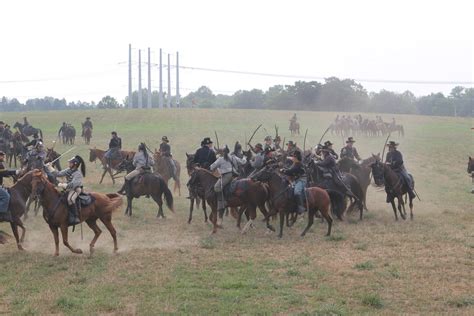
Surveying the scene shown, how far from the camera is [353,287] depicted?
1127 centimetres

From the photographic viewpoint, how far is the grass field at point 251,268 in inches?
404

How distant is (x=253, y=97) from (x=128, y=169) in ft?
371

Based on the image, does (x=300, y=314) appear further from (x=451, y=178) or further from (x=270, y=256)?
(x=451, y=178)

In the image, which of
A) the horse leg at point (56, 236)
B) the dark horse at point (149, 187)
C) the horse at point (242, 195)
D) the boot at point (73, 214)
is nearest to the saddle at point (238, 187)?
the horse at point (242, 195)

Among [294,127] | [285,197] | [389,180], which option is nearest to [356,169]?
[389,180]

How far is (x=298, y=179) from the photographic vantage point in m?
16.4

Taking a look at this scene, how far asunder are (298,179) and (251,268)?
14.1 ft

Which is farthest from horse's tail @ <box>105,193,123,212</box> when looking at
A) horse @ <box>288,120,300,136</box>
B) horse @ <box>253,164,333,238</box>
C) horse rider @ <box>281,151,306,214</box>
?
horse @ <box>288,120,300,136</box>

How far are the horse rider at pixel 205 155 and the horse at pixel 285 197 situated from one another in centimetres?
228

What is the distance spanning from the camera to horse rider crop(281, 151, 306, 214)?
16.2 m

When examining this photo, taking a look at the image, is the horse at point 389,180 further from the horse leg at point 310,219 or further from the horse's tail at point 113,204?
the horse's tail at point 113,204

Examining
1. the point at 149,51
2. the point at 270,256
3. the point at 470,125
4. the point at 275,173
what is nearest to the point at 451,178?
the point at 275,173

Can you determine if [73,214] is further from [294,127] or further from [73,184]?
[294,127]

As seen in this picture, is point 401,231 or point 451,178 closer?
point 401,231
